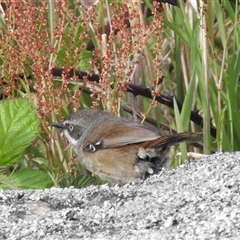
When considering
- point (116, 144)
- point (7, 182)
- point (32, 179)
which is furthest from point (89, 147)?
point (7, 182)

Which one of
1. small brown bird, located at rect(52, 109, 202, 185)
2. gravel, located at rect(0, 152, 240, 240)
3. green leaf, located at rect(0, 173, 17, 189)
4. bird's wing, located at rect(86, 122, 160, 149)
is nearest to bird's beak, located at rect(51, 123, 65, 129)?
small brown bird, located at rect(52, 109, 202, 185)

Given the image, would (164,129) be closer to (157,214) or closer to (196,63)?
(196,63)

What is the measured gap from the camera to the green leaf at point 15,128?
5.26 m

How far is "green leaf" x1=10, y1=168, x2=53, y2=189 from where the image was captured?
5.26 meters

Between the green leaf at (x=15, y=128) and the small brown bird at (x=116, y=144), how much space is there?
0.25 m

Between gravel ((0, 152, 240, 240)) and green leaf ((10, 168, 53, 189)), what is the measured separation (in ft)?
2.29

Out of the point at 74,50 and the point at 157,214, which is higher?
the point at 74,50

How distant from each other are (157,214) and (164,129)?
2.40m

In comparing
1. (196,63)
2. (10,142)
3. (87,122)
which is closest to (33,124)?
(10,142)

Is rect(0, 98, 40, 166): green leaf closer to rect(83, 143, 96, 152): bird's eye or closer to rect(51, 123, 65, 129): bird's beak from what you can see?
rect(51, 123, 65, 129): bird's beak

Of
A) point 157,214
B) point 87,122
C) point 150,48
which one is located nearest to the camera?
point 157,214

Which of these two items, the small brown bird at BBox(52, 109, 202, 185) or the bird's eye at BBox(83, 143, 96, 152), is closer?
the small brown bird at BBox(52, 109, 202, 185)

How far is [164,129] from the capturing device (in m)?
6.20

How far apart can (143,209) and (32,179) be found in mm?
1484
